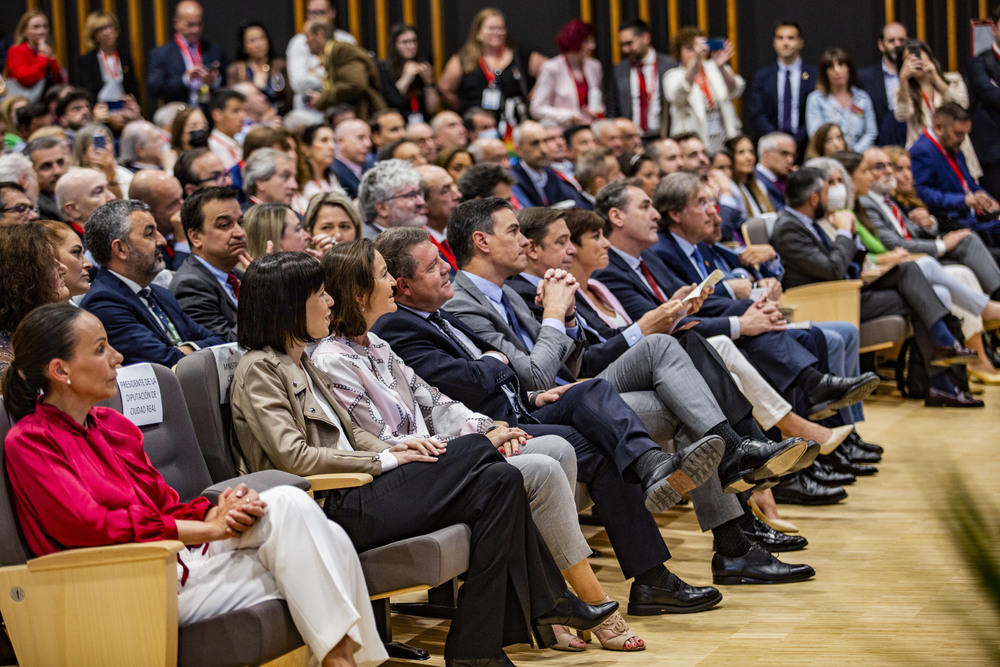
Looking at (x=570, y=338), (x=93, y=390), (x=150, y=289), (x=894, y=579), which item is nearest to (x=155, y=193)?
(x=150, y=289)

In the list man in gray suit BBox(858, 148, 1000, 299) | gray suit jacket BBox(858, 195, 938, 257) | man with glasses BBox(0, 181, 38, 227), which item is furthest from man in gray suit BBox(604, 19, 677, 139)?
man with glasses BBox(0, 181, 38, 227)

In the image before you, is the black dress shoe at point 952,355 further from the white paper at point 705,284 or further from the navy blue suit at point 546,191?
the white paper at point 705,284

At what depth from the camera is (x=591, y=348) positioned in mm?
3617

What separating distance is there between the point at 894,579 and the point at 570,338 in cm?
111

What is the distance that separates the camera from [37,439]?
6.50 ft

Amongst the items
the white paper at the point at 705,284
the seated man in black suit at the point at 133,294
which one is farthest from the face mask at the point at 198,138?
the white paper at the point at 705,284

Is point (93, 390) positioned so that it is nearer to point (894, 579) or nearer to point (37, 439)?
point (37, 439)

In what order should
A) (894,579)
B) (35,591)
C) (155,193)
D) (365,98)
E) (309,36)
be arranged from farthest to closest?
(309,36)
(365,98)
(155,193)
(894,579)
(35,591)

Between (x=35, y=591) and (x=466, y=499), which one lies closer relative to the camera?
(x=35, y=591)

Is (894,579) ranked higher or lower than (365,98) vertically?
lower

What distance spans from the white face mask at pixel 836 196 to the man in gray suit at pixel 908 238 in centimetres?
56

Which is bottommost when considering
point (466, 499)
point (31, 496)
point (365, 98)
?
point (466, 499)

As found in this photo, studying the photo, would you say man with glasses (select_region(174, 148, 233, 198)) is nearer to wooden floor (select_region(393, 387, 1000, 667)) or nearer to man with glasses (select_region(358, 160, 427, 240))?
man with glasses (select_region(358, 160, 427, 240))

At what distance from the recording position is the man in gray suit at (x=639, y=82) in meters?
8.00
